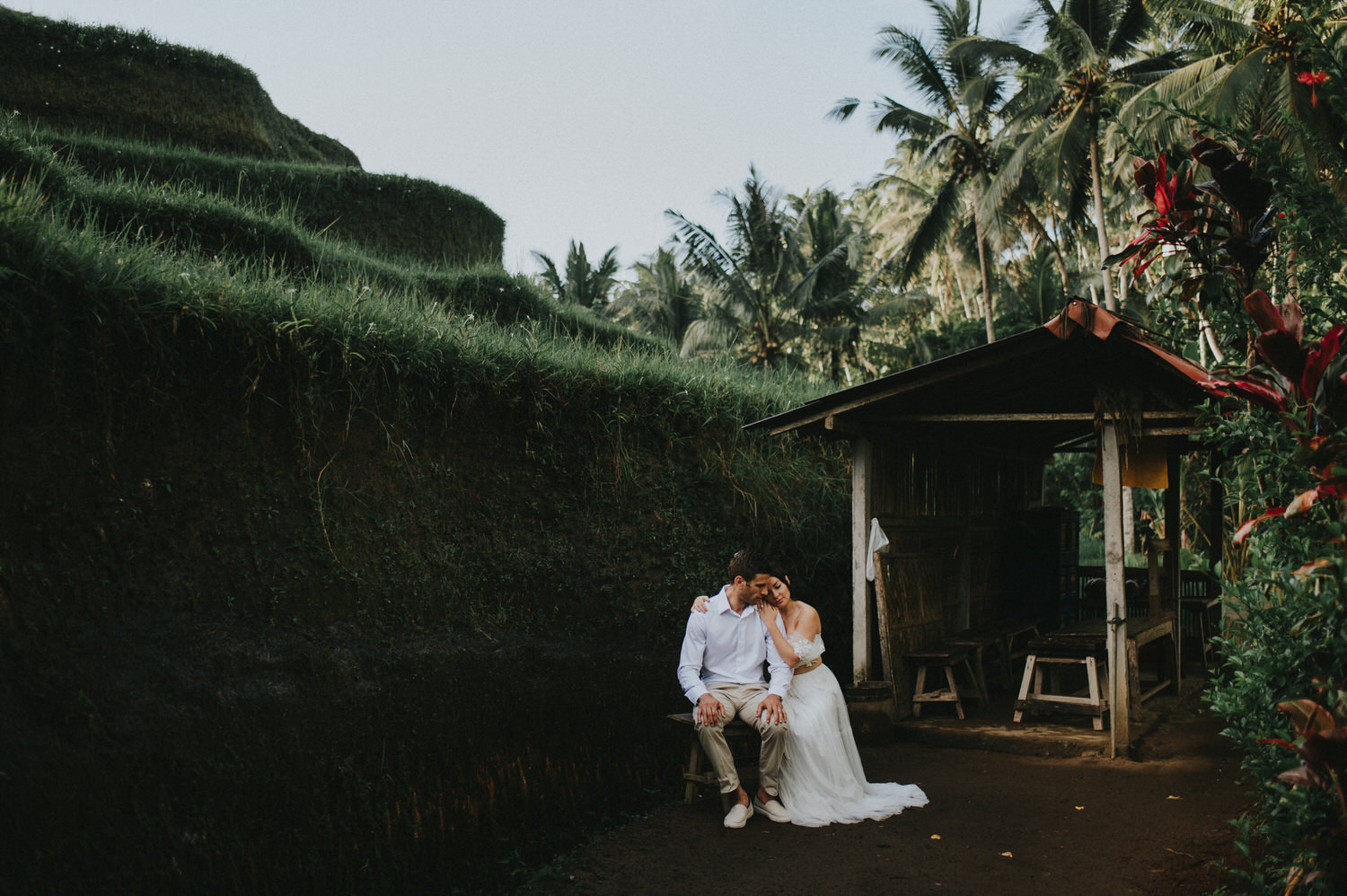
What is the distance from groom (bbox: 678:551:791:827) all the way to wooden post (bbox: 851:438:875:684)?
83.5 inches

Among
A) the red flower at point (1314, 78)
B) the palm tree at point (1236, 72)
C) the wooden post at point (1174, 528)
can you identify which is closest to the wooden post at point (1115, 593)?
the wooden post at point (1174, 528)

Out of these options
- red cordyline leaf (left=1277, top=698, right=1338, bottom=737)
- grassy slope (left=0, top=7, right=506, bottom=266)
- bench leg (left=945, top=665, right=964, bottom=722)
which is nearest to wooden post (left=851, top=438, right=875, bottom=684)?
bench leg (left=945, top=665, right=964, bottom=722)

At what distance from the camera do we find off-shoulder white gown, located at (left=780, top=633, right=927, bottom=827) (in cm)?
538

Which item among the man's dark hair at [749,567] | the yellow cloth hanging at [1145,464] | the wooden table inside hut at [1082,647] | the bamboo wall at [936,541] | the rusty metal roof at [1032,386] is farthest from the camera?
the bamboo wall at [936,541]

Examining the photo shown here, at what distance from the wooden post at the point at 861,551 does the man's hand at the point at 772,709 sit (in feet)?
7.88

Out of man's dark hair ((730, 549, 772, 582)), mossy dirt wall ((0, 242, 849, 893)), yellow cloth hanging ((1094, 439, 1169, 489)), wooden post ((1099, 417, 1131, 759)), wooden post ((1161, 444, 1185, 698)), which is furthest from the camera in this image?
wooden post ((1161, 444, 1185, 698))

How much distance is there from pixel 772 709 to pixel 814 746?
1.39 ft

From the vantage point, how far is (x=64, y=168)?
915cm

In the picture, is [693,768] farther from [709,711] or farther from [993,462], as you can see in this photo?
[993,462]

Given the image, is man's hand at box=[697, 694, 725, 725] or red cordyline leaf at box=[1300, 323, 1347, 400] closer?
red cordyline leaf at box=[1300, 323, 1347, 400]

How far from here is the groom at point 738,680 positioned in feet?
17.4

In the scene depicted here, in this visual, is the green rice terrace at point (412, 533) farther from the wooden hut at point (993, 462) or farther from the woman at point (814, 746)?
the woman at point (814, 746)

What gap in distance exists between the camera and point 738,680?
18.4ft

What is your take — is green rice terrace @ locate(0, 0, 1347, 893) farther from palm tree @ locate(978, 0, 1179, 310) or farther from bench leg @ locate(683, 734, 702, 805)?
palm tree @ locate(978, 0, 1179, 310)
